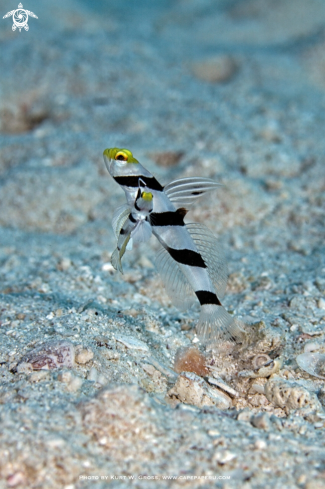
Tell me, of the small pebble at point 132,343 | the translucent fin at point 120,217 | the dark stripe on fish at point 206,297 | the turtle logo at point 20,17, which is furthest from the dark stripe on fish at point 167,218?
the turtle logo at point 20,17

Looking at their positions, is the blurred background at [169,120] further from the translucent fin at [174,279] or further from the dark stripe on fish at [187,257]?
the dark stripe on fish at [187,257]

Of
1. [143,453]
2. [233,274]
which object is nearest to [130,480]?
[143,453]

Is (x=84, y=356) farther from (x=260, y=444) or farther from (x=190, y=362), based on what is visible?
(x=260, y=444)

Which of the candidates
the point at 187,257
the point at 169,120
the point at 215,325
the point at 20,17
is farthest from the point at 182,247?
the point at 20,17

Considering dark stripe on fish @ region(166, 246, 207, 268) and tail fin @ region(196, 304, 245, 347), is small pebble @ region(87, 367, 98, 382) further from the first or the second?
dark stripe on fish @ region(166, 246, 207, 268)

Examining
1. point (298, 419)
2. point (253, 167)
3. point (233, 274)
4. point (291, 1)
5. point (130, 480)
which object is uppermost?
point (291, 1)

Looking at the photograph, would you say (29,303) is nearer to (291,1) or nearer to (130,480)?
(130,480)

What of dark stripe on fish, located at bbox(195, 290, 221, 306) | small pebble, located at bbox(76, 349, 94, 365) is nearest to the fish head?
dark stripe on fish, located at bbox(195, 290, 221, 306)
